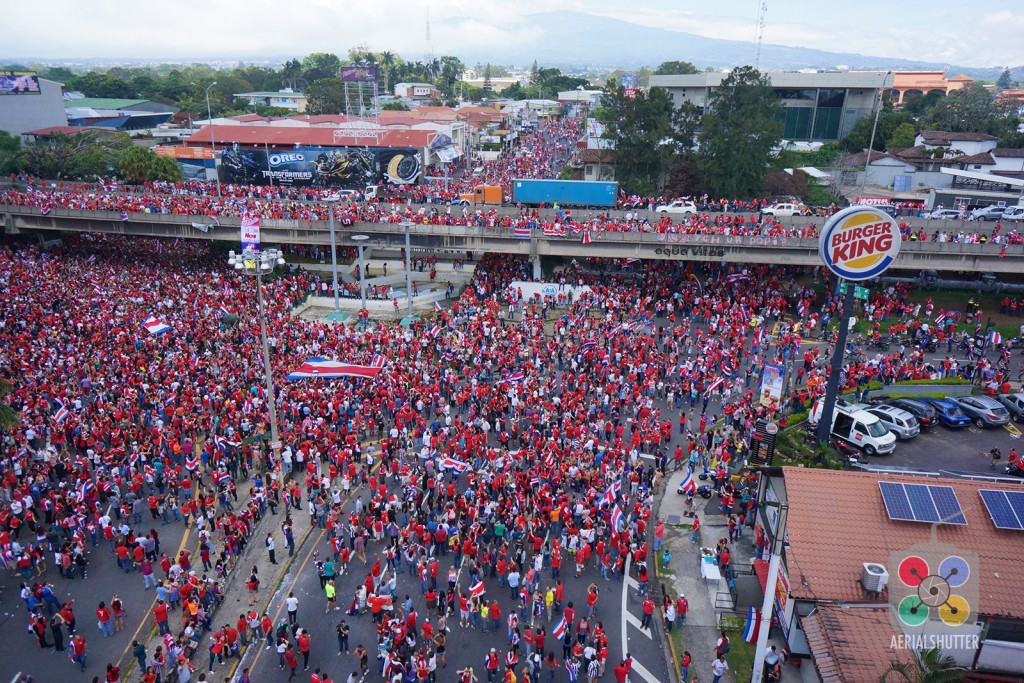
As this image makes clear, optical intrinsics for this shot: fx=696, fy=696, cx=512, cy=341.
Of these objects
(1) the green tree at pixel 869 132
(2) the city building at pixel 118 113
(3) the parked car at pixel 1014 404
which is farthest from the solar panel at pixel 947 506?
(2) the city building at pixel 118 113

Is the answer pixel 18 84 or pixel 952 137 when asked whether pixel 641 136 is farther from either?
pixel 18 84

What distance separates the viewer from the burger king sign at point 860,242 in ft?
63.9

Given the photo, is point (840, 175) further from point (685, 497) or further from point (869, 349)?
point (685, 497)

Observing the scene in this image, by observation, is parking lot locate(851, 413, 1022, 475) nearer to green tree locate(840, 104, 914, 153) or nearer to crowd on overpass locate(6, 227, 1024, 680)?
crowd on overpass locate(6, 227, 1024, 680)

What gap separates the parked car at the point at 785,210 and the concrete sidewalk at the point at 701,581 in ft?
96.5

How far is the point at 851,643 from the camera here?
1333cm

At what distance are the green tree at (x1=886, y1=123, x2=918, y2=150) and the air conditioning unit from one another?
7828 centimetres

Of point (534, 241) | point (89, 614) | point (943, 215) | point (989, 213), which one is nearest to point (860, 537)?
point (89, 614)

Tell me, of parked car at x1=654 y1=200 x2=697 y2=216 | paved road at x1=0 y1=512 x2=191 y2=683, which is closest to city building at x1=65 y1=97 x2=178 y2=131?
parked car at x1=654 y1=200 x2=697 y2=216

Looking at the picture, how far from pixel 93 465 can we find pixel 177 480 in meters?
3.63

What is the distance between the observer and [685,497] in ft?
73.2

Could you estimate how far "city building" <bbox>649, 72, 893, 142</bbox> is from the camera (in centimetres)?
8550

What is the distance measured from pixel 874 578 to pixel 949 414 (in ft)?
50.5

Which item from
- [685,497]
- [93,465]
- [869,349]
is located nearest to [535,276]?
[869,349]
